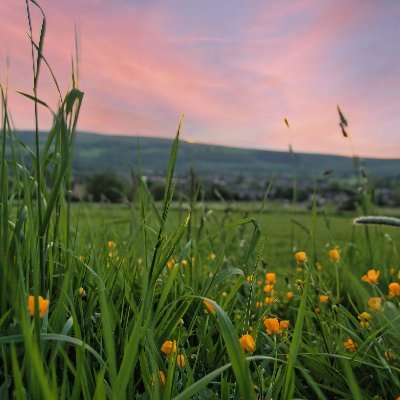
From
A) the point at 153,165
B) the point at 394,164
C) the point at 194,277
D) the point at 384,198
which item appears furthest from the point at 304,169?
the point at 194,277

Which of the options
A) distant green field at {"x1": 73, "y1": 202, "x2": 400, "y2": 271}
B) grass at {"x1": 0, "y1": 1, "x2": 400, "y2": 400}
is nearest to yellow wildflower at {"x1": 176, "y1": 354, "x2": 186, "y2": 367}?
grass at {"x1": 0, "y1": 1, "x2": 400, "y2": 400}

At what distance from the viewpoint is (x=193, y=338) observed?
6.70ft

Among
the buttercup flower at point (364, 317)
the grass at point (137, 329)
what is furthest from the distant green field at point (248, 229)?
the buttercup flower at point (364, 317)

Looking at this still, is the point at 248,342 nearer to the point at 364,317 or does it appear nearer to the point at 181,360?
the point at 181,360

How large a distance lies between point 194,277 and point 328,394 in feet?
2.88

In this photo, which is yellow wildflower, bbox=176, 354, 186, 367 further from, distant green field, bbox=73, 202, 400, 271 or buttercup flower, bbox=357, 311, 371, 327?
buttercup flower, bbox=357, 311, 371, 327

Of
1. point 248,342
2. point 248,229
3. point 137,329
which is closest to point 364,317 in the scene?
point 248,342

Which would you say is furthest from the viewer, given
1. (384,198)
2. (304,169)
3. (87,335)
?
(304,169)

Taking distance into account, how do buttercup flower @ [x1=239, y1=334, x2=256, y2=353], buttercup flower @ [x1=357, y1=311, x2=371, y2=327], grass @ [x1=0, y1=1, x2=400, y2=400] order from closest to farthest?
grass @ [x1=0, y1=1, x2=400, y2=400] < buttercup flower @ [x1=239, y1=334, x2=256, y2=353] < buttercup flower @ [x1=357, y1=311, x2=371, y2=327]

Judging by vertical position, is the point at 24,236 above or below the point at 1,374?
above

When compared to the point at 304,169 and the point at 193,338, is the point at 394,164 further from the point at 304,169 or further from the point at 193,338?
the point at 193,338

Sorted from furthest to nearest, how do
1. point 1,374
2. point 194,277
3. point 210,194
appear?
point 210,194
point 194,277
point 1,374

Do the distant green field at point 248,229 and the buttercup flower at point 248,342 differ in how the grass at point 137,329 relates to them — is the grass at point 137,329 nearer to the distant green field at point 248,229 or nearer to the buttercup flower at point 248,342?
the buttercup flower at point 248,342

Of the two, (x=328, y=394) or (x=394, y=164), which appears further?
(x=394, y=164)
